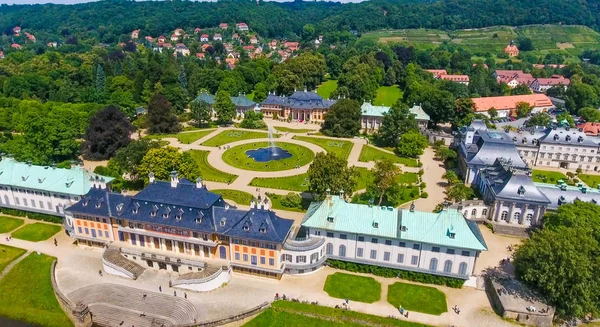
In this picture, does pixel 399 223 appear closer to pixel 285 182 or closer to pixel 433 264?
pixel 433 264

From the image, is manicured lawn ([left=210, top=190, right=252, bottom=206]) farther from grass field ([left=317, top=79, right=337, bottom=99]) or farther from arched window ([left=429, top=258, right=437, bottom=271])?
grass field ([left=317, top=79, right=337, bottom=99])

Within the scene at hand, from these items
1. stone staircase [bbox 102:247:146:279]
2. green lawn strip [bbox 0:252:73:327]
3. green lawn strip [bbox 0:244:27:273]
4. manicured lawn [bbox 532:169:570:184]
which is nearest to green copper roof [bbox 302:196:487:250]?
stone staircase [bbox 102:247:146:279]

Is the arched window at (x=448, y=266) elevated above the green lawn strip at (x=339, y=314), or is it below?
above

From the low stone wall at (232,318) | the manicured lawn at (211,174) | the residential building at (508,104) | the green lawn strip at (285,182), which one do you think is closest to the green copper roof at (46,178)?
the manicured lawn at (211,174)

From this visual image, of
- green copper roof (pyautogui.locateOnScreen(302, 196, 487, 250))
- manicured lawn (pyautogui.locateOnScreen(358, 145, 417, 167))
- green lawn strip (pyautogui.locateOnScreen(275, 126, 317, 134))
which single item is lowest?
manicured lawn (pyautogui.locateOnScreen(358, 145, 417, 167))

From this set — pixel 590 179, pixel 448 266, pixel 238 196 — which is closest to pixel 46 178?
pixel 238 196

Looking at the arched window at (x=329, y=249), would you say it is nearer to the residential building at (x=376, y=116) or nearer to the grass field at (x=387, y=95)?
the residential building at (x=376, y=116)

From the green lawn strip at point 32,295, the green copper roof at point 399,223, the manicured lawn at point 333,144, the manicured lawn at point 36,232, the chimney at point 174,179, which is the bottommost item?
the green lawn strip at point 32,295
